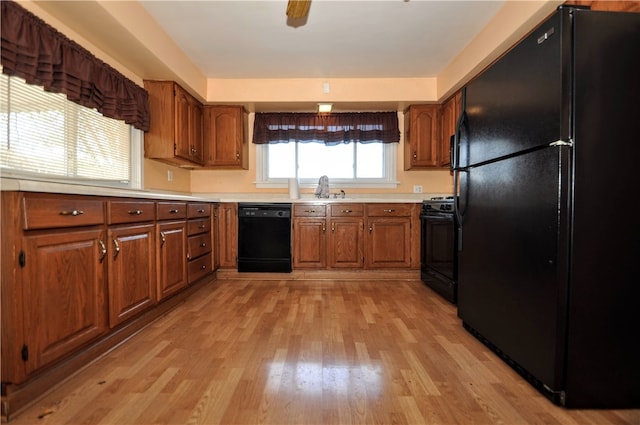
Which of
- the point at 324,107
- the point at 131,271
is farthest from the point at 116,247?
the point at 324,107

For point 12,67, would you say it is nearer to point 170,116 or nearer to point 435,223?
point 170,116

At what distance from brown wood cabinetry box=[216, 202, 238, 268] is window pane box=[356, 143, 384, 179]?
1.74 metres

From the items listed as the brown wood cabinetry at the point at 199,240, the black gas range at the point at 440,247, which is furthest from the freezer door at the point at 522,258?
the brown wood cabinetry at the point at 199,240

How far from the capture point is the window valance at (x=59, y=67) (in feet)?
5.50

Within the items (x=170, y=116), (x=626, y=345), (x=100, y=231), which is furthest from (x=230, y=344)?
(x=170, y=116)

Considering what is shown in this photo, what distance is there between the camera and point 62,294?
1454mm

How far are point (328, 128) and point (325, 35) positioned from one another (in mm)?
1411

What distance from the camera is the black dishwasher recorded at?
371 cm

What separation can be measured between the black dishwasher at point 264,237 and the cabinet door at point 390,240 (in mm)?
991

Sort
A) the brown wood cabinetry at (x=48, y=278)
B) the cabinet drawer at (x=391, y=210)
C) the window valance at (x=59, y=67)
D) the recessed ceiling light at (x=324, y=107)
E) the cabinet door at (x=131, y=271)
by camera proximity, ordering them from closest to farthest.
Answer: the brown wood cabinetry at (x=48, y=278) < the window valance at (x=59, y=67) < the cabinet door at (x=131, y=271) < the cabinet drawer at (x=391, y=210) < the recessed ceiling light at (x=324, y=107)

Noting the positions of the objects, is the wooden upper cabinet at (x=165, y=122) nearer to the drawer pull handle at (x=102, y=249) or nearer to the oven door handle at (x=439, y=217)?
the drawer pull handle at (x=102, y=249)

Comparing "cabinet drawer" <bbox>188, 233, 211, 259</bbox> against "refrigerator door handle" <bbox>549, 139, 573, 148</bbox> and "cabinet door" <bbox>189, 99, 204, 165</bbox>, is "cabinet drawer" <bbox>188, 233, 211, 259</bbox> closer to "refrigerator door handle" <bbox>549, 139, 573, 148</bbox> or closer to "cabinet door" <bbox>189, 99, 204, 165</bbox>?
"cabinet door" <bbox>189, 99, 204, 165</bbox>

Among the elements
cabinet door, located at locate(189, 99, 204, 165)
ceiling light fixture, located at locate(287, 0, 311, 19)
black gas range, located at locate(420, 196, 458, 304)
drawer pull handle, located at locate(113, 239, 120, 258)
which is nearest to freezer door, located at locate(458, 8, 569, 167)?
black gas range, located at locate(420, 196, 458, 304)

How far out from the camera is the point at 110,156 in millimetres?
2746
